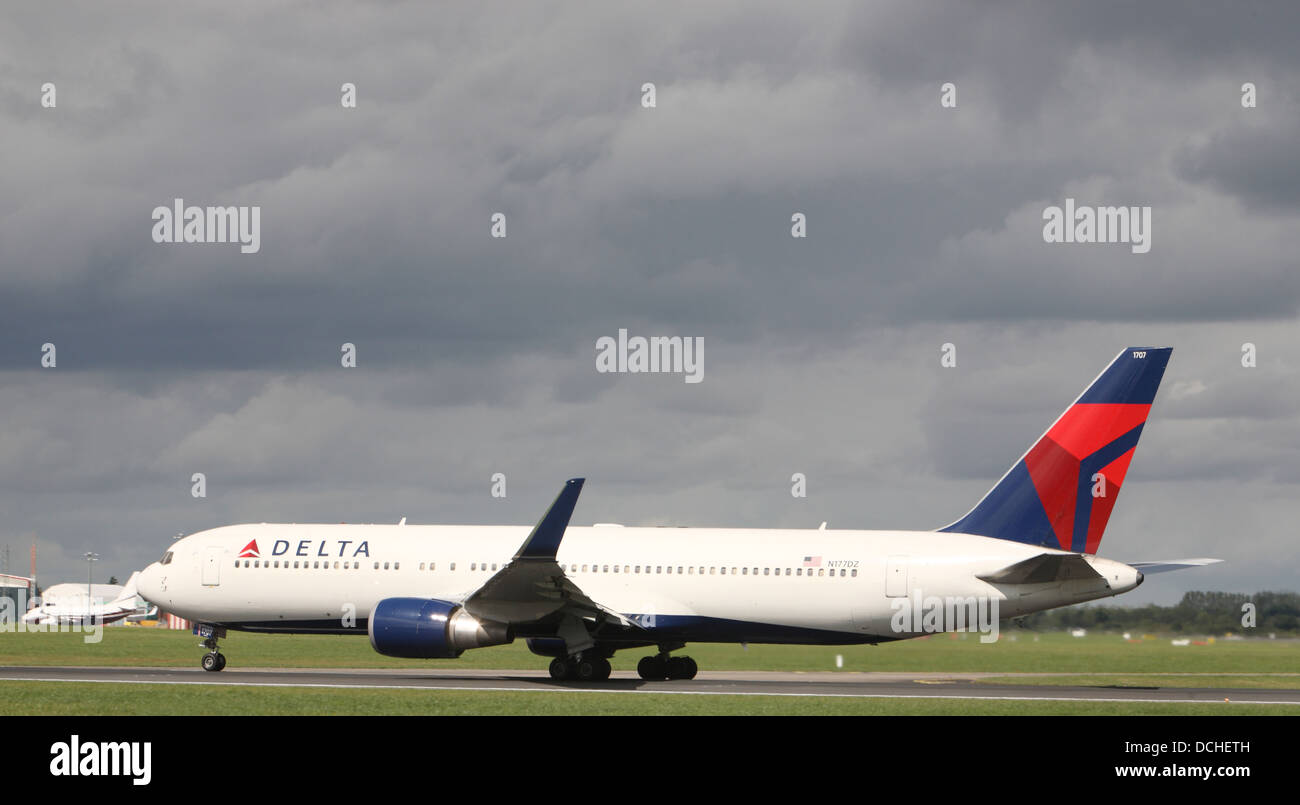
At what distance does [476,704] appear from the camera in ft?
93.7

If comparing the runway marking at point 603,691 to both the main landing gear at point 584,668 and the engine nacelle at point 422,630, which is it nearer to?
the engine nacelle at point 422,630

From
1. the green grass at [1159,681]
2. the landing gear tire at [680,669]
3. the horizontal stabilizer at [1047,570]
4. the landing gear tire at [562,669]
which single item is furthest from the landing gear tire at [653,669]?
the horizontal stabilizer at [1047,570]

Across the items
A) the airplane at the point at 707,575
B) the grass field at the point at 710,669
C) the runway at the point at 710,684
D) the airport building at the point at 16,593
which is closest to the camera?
the grass field at the point at 710,669

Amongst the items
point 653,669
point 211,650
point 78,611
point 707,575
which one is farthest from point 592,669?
point 78,611

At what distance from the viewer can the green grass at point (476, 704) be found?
26844 millimetres

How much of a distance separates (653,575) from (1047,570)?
1019 cm

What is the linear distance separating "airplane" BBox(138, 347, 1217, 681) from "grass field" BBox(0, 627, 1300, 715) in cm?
321

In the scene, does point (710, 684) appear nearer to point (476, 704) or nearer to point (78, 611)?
point (476, 704)

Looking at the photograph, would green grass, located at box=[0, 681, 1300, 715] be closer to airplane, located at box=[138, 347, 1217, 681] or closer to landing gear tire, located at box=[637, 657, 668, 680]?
airplane, located at box=[138, 347, 1217, 681]

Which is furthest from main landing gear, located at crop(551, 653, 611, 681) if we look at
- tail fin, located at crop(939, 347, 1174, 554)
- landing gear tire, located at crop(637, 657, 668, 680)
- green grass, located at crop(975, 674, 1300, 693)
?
tail fin, located at crop(939, 347, 1174, 554)

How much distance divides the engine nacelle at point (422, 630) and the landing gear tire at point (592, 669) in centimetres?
296
